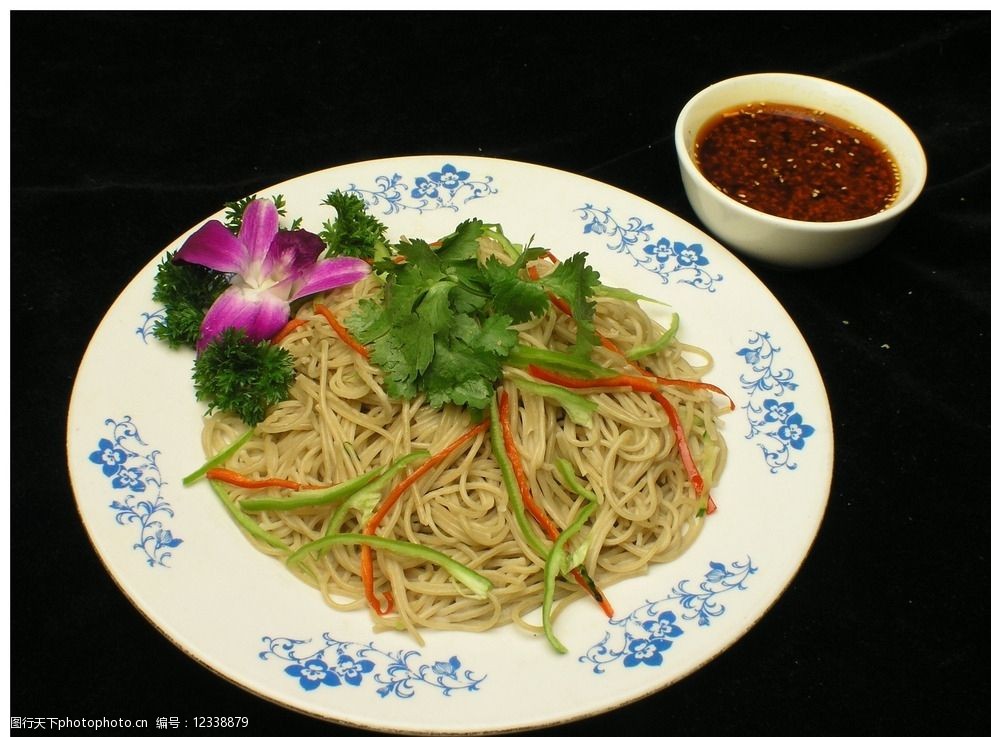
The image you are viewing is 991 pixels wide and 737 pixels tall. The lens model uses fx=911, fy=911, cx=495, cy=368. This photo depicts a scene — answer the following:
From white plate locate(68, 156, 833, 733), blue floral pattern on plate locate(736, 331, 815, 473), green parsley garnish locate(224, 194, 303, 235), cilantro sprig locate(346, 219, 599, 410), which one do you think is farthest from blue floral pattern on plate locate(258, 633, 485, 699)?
green parsley garnish locate(224, 194, 303, 235)

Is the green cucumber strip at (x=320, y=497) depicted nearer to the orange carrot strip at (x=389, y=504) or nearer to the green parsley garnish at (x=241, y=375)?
the orange carrot strip at (x=389, y=504)

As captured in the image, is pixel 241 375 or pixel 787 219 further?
pixel 787 219

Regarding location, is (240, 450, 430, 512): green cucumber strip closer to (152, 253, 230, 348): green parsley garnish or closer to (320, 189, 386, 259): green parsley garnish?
(152, 253, 230, 348): green parsley garnish

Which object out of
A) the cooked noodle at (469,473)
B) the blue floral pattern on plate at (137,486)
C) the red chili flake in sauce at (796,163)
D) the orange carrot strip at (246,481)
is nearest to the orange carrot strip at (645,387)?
the cooked noodle at (469,473)

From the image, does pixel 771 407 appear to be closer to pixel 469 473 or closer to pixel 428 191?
pixel 469 473

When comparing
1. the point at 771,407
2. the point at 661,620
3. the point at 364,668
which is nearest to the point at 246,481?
the point at 364,668

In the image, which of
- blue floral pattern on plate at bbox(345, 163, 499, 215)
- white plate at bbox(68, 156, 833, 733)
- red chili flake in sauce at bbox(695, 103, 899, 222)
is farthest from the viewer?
red chili flake in sauce at bbox(695, 103, 899, 222)
